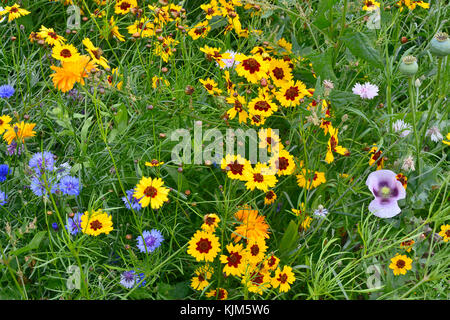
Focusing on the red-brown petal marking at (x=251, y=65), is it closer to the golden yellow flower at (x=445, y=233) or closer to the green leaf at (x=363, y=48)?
the green leaf at (x=363, y=48)

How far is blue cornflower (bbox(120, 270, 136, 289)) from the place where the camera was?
3.97ft

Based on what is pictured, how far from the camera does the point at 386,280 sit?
1.24 meters

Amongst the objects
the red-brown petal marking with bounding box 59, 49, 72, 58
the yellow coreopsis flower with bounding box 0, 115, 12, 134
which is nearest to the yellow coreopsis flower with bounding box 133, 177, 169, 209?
the red-brown petal marking with bounding box 59, 49, 72, 58

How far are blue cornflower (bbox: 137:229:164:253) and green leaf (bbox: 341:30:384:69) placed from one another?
0.63 metres

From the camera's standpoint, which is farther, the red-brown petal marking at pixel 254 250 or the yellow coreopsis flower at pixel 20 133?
the yellow coreopsis flower at pixel 20 133

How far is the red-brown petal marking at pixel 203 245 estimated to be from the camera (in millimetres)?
1221

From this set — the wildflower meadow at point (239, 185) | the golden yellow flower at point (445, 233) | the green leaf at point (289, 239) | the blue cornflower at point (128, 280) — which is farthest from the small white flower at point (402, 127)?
the blue cornflower at point (128, 280)

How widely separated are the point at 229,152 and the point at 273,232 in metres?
0.22

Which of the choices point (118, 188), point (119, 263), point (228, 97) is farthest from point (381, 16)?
point (119, 263)

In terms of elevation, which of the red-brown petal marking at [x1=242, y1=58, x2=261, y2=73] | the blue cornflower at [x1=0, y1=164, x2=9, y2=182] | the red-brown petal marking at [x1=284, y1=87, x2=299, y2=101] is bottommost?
the blue cornflower at [x1=0, y1=164, x2=9, y2=182]

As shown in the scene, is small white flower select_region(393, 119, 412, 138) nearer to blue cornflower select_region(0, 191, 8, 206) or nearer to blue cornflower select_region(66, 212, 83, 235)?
blue cornflower select_region(66, 212, 83, 235)

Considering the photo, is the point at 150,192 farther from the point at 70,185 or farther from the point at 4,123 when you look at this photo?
the point at 4,123
